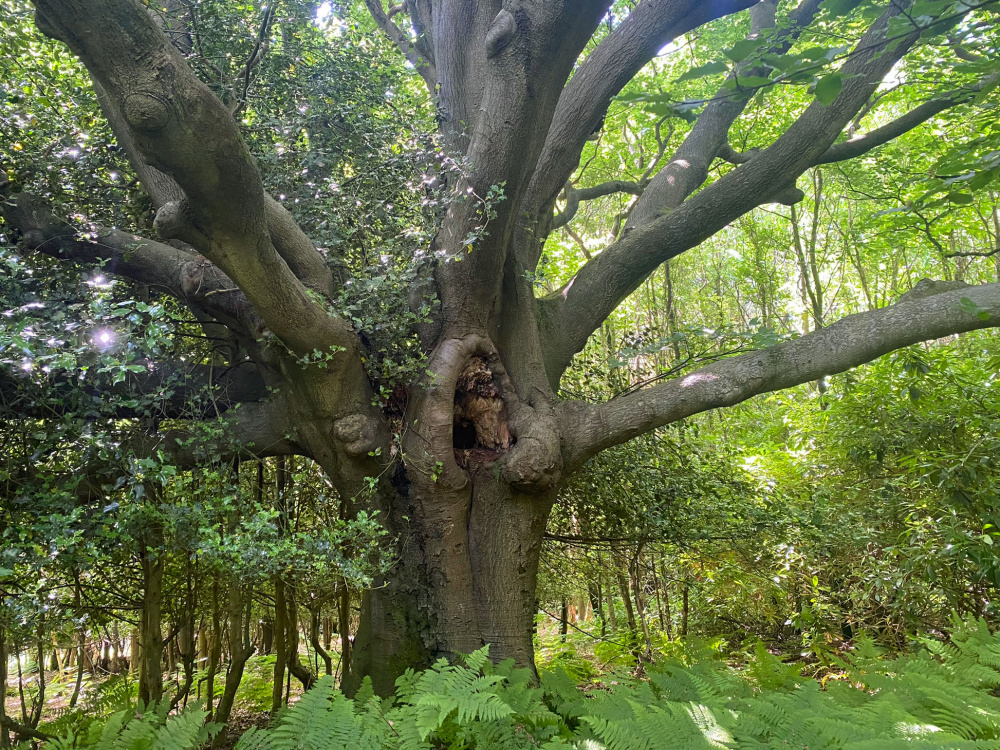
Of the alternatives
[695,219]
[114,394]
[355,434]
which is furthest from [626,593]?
[114,394]

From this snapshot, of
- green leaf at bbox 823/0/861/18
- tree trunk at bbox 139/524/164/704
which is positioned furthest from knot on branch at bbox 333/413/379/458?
green leaf at bbox 823/0/861/18

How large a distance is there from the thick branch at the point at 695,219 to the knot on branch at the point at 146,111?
9.45 ft

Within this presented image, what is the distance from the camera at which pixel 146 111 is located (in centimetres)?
227

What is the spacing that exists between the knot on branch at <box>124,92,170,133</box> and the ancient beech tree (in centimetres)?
54

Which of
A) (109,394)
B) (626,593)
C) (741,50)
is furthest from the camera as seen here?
(626,593)

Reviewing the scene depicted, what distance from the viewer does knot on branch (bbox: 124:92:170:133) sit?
226 cm

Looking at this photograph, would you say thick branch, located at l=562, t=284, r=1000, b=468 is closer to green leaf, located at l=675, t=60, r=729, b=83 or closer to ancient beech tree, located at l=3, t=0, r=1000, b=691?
ancient beech tree, located at l=3, t=0, r=1000, b=691

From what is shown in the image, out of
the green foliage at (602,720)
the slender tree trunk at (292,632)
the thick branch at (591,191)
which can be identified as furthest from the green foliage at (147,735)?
the thick branch at (591,191)

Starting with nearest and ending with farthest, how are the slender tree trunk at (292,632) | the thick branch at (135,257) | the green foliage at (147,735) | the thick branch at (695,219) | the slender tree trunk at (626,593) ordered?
the green foliage at (147,735) < the thick branch at (135,257) < the thick branch at (695,219) < the slender tree trunk at (292,632) < the slender tree trunk at (626,593)

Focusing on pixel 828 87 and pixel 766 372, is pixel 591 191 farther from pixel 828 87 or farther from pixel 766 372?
pixel 828 87

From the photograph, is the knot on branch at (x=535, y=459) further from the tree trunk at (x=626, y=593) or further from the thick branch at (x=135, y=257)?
the tree trunk at (x=626, y=593)

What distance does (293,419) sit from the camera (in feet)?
12.8

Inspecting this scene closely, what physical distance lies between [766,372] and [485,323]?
1.88 m

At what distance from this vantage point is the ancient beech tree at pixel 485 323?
131 inches
